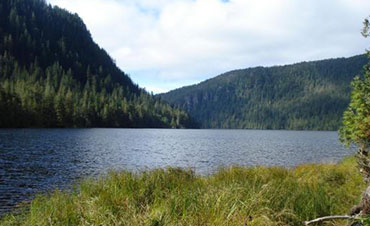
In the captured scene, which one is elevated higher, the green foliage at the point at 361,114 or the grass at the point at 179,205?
the green foliage at the point at 361,114

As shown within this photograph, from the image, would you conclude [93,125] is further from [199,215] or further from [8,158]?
[199,215]

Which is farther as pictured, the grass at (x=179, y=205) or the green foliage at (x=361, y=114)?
the green foliage at (x=361, y=114)

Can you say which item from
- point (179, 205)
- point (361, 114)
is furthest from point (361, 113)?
point (179, 205)

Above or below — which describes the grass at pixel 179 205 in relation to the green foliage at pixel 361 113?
below

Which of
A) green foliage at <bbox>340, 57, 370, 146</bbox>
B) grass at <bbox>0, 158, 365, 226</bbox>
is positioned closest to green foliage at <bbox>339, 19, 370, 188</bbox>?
green foliage at <bbox>340, 57, 370, 146</bbox>

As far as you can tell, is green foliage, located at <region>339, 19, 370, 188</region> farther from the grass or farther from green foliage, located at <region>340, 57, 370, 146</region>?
the grass

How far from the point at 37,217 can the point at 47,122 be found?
106 metres

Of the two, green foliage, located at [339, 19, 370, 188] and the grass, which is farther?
green foliage, located at [339, 19, 370, 188]

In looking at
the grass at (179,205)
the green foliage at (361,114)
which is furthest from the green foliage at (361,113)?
the grass at (179,205)

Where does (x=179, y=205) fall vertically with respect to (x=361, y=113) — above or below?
below

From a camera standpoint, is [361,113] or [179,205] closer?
[179,205]

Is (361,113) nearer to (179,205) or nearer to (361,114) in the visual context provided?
(361,114)

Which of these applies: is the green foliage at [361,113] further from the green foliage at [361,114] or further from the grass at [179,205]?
the grass at [179,205]

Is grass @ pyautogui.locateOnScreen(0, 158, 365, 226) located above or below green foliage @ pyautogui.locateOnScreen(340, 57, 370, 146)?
below
